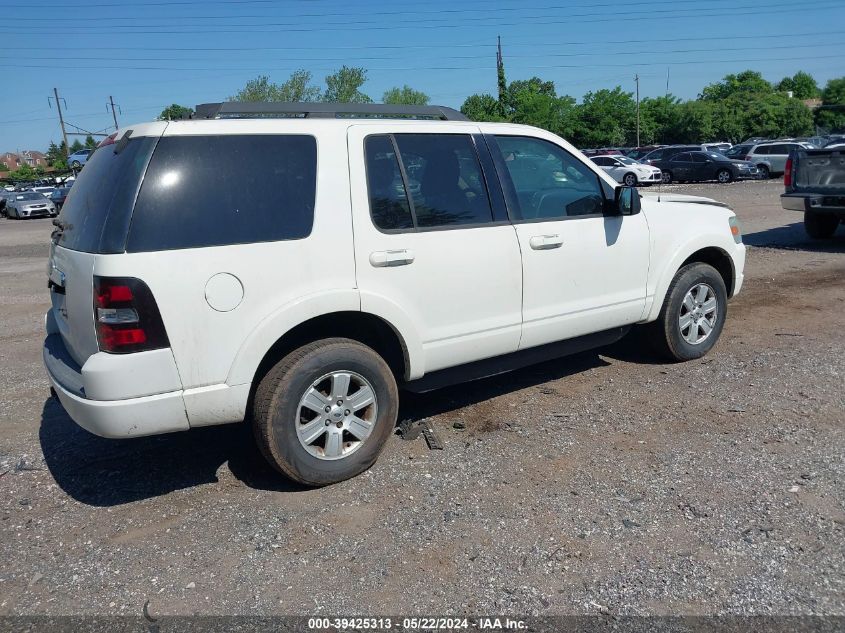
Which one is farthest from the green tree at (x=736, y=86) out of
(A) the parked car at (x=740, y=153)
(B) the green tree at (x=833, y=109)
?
(A) the parked car at (x=740, y=153)

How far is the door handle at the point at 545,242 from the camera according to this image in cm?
450

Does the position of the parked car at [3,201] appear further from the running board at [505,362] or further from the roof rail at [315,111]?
the running board at [505,362]

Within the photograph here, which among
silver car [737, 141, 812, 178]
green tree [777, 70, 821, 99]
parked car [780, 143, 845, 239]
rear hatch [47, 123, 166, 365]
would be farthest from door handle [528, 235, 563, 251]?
green tree [777, 70, 821, 99]

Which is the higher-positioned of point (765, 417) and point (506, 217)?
point (506, 217)

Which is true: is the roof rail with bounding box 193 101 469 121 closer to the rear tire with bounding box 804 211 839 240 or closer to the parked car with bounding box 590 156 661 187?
the rear tire with bounding box 804 211 839 240

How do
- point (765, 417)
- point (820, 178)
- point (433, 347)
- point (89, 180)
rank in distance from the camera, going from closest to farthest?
point (89, 180)
point (433, 347)
point (765, 417)
point (820, 178)

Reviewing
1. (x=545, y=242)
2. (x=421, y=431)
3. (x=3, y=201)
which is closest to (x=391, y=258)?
(x=545, y=242)

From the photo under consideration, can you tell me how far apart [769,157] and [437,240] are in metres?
31.2

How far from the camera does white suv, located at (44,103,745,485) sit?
3365 mm

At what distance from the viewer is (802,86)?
11100 cm

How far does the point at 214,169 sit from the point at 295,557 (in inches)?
76.1

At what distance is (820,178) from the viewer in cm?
1077

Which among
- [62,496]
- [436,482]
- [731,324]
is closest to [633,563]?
[436,482]

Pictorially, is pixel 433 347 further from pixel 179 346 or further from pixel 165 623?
pixel 165 623
